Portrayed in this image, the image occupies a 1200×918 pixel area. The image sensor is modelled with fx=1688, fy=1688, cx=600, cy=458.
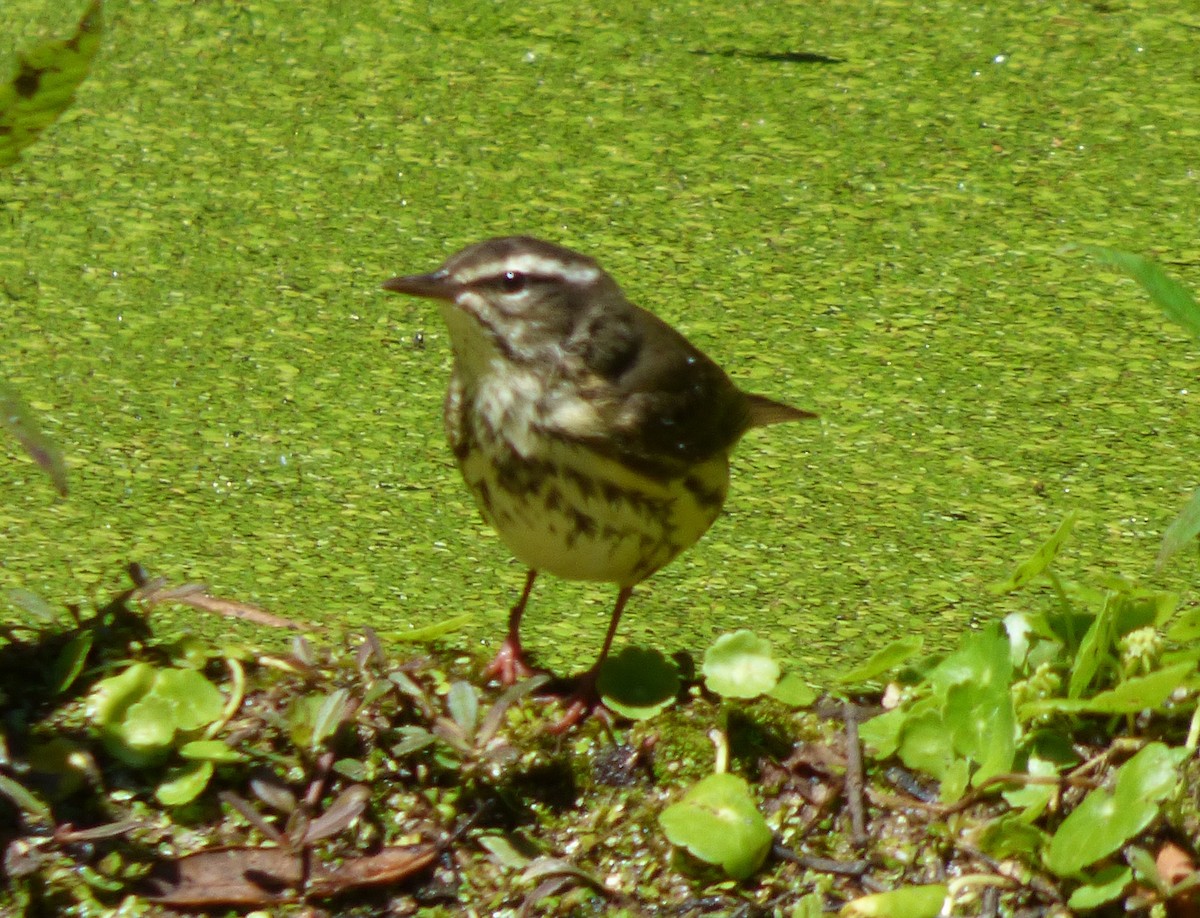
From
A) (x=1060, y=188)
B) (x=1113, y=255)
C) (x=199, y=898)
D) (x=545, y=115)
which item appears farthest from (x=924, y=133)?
(x=199, y=898)

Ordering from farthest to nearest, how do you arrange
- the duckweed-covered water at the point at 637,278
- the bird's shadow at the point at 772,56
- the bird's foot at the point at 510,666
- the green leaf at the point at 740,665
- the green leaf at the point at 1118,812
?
the bird's shadow at the point at 772,56 → the duckweed-covered water at the point at 637,278 → the bird's foot at the point at 510,666 → the green leaf at the point at 740,665 → the green leaf at the point at 1118,812

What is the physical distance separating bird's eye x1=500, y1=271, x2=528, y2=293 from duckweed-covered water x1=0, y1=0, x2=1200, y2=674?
2.28ft

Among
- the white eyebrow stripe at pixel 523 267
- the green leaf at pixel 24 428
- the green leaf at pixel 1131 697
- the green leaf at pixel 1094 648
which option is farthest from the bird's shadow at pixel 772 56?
the green leaf at pixel 24 428

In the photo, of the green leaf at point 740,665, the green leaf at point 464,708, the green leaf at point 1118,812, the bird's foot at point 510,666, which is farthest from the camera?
the bird's foot at point 510,666

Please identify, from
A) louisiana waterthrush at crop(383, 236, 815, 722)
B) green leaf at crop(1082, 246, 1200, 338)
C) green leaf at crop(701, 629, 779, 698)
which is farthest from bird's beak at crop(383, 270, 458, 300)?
green leaf at crop(1082, 246, 1200, 338)

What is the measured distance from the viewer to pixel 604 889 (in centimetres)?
271

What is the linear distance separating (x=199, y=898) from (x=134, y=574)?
1.87 feet

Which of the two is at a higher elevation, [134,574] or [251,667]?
[134,574]

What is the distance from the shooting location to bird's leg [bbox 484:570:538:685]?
10.2 ft

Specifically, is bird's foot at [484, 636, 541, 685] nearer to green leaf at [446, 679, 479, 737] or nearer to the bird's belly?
the bird's belly

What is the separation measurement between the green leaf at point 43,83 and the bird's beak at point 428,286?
2.32 ft

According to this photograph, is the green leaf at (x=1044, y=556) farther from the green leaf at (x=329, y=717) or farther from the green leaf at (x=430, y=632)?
the green leaf at (x=329, y=717)

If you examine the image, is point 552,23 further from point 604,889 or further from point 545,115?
point 604,889

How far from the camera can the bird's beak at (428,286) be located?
10.2ft
